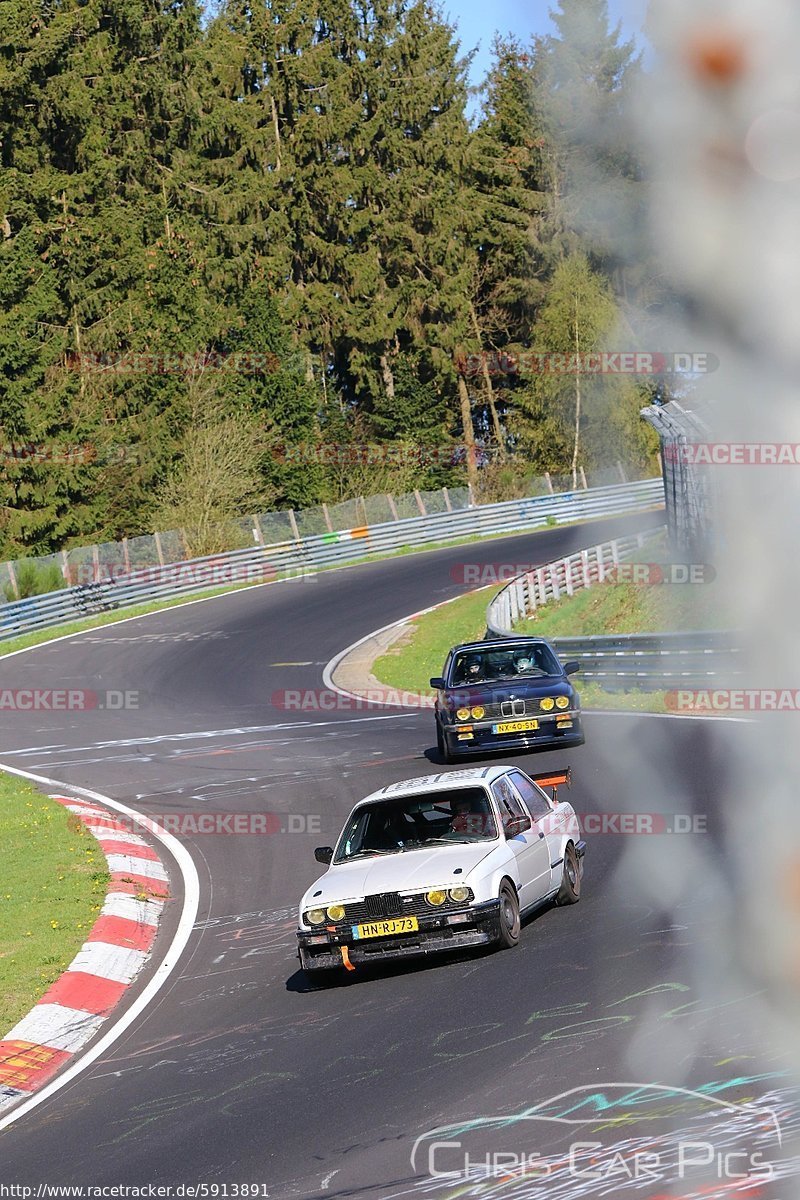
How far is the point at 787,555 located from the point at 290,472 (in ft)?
202

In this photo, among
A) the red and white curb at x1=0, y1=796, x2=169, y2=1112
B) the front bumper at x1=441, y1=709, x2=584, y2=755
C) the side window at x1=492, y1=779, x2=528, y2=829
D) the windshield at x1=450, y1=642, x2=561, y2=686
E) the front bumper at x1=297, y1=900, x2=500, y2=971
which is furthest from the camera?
the windshield at x1=450, y1=642, x2=561, y2=686

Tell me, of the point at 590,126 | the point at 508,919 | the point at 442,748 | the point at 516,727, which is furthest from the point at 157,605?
the point at 590,126

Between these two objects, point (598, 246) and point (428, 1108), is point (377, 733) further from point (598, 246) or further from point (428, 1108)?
point (598, 246)

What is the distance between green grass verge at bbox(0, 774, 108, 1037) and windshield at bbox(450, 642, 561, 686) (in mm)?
5582

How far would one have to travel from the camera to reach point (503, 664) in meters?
20.6

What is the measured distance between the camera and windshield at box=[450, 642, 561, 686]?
66.2 feet

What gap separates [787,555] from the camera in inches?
115

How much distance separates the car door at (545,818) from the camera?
11.2m

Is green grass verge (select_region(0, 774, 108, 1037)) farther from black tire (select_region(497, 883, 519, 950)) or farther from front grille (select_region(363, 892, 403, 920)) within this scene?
black tire (select_region(497, 883, 519, 950))

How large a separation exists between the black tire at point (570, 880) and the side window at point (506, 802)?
0.52 m

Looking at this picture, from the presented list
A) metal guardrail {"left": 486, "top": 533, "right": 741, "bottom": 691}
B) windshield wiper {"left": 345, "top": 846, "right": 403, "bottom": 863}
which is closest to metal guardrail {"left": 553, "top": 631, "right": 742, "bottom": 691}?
metal guardrail {"left": 486, "top": 533, "right": 741, "bottom": 691}

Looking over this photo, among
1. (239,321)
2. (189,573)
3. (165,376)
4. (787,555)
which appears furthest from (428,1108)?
(239,321)

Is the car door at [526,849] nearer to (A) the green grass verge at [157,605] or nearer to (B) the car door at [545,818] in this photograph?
(B) the car door at [545,818]

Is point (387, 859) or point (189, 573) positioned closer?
point (387, 859)
